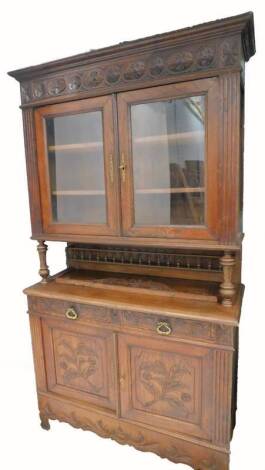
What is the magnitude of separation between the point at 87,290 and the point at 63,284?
0.20m

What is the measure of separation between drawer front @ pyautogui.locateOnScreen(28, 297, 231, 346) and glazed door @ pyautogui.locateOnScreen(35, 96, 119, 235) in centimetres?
40

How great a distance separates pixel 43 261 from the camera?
1746mm

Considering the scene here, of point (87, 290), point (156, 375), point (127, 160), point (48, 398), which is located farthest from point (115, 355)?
point (127, 160)

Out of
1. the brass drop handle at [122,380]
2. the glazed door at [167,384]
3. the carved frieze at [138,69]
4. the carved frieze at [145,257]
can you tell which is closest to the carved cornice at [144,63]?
the carved frieze at [138,69]

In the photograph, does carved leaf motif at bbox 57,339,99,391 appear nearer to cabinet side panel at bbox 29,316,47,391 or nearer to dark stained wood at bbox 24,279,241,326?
cabinet side panel at bbox 29,316,47,391

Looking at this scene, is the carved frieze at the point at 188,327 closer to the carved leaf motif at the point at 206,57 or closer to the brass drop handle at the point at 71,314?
the brass drop handle at the point at 71,314

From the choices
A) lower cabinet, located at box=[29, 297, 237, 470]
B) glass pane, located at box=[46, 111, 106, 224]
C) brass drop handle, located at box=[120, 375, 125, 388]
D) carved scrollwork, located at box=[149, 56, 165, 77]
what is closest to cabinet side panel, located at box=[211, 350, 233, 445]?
lower cabinet, located at box=[29, 297, 237, 470]

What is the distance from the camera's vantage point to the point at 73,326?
5.30 ft

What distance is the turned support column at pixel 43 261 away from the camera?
67.4 inches

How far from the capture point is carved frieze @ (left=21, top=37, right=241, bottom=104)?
116 cm

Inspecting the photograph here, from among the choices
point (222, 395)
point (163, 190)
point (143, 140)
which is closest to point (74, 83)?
point (143, 140)

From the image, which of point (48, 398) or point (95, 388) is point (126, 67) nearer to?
point (95, 388)

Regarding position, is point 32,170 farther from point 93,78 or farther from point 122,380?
point 122,380

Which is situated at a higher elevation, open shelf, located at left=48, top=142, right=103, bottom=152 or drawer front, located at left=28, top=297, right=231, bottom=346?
open shelf, located at left=48, top=142, right=103, bottom=152
